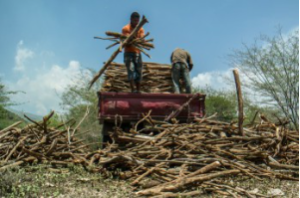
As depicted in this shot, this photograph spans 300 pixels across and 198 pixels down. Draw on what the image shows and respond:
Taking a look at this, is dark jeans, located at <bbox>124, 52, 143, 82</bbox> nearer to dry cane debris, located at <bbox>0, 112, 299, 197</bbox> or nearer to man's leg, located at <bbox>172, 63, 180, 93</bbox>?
man's leg, located at <bbox>172, 63, 180, 93</bbox>

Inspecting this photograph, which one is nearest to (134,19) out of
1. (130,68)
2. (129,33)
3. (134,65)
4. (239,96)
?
(129,33)

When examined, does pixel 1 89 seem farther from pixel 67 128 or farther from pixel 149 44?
pixel 67 128

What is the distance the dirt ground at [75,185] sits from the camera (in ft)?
16.3

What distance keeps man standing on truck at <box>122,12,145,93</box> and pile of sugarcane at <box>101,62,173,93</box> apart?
657 mm

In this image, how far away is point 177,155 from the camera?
6461mm

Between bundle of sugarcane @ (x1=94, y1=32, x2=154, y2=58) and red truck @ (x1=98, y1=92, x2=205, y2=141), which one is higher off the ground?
bundle of sugarcane @ (x1=94, y1=32, x2=154, y2=58)

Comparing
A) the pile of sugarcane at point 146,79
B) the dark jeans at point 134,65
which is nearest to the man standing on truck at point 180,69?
the pile of sugarcane at point 146,79

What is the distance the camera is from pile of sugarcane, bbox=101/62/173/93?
10594 millimetres

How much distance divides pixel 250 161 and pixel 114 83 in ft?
16.4

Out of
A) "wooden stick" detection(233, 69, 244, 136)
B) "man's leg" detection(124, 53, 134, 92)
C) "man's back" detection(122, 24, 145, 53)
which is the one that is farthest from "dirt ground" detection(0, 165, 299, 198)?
"man's back" detection(122, 24, 145, 53)

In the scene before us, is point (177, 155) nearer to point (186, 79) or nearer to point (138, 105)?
point (138, 105)

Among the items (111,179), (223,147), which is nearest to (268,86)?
(223,147)

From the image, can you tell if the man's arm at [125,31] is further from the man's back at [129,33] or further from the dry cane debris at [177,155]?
the dry cane debris at [177,155]

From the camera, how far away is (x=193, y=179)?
5035mm
